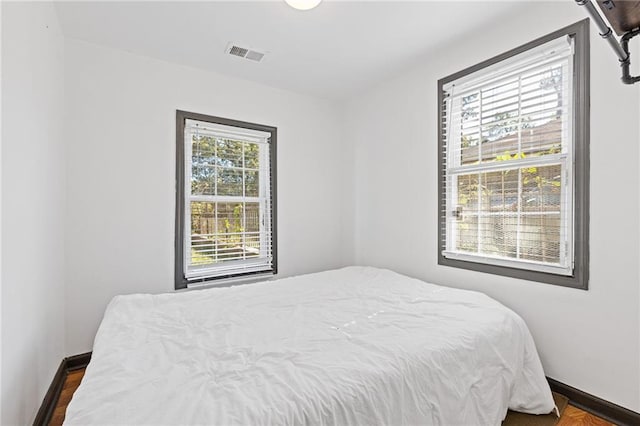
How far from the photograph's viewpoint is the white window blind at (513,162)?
2.04 meters

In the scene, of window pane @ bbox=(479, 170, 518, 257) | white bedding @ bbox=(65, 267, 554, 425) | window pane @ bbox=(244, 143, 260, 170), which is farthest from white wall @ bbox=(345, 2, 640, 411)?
window pane @ bbox=(244, 143, 260, 170)

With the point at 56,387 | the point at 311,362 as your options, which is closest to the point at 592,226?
the point at 311,362

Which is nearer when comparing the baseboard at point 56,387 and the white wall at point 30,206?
the white wall at point 30,206

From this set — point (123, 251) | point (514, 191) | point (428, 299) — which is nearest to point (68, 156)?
point (123, 251)

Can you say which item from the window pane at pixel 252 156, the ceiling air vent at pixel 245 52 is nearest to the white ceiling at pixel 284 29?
the ceiling air vent at pixel 245 52

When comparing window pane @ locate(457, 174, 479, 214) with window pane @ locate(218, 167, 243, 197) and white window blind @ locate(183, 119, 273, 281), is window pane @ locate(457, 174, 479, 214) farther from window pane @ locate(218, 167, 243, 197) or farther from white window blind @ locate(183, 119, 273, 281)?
window pane @ locate(218, 167, 243, 197)

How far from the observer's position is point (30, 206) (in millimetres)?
1665

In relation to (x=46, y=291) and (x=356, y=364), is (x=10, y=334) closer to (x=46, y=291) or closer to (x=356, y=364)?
(x=46, y=291)

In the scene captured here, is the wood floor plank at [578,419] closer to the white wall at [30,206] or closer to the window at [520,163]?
the window at [520,163]

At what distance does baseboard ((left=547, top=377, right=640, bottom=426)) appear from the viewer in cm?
175

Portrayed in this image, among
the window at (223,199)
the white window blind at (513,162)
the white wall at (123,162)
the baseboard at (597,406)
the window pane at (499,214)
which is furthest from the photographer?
the window at (223,199)

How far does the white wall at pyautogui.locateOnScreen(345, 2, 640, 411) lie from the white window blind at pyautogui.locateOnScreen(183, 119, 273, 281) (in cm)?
146

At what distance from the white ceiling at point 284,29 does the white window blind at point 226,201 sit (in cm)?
67

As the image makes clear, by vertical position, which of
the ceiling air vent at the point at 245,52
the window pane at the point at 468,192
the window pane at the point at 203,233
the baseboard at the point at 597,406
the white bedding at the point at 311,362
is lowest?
the baseboard at the point at 597,406
